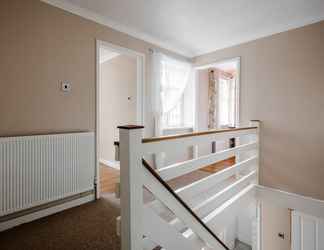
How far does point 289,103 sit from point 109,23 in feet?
9.81

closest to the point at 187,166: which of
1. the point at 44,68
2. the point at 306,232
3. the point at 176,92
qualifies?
the point at 44,68

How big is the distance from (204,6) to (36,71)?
2170 millimetres

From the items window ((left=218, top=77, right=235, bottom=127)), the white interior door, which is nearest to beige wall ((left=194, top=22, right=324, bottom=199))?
the white interior door

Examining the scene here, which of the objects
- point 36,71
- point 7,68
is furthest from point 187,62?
point 7,68

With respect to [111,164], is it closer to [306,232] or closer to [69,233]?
[69,233]

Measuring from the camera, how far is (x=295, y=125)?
9.24 feet

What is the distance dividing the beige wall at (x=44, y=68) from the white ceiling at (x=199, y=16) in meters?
0.24

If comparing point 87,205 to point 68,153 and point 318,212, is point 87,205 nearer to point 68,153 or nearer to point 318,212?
point 68,153

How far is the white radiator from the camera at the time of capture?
1812mm

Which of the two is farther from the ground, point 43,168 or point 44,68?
point 44,68

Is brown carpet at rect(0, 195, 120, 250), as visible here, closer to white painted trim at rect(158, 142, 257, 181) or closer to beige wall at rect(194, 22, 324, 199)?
white painted trim at rect(158, 142, 257, 181)

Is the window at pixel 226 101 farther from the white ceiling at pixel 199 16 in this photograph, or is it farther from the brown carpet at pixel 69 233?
the brown carpet at pixel 69 233

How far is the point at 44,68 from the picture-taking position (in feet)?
6.98

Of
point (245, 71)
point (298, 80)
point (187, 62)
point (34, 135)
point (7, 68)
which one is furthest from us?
point (187, 62)
